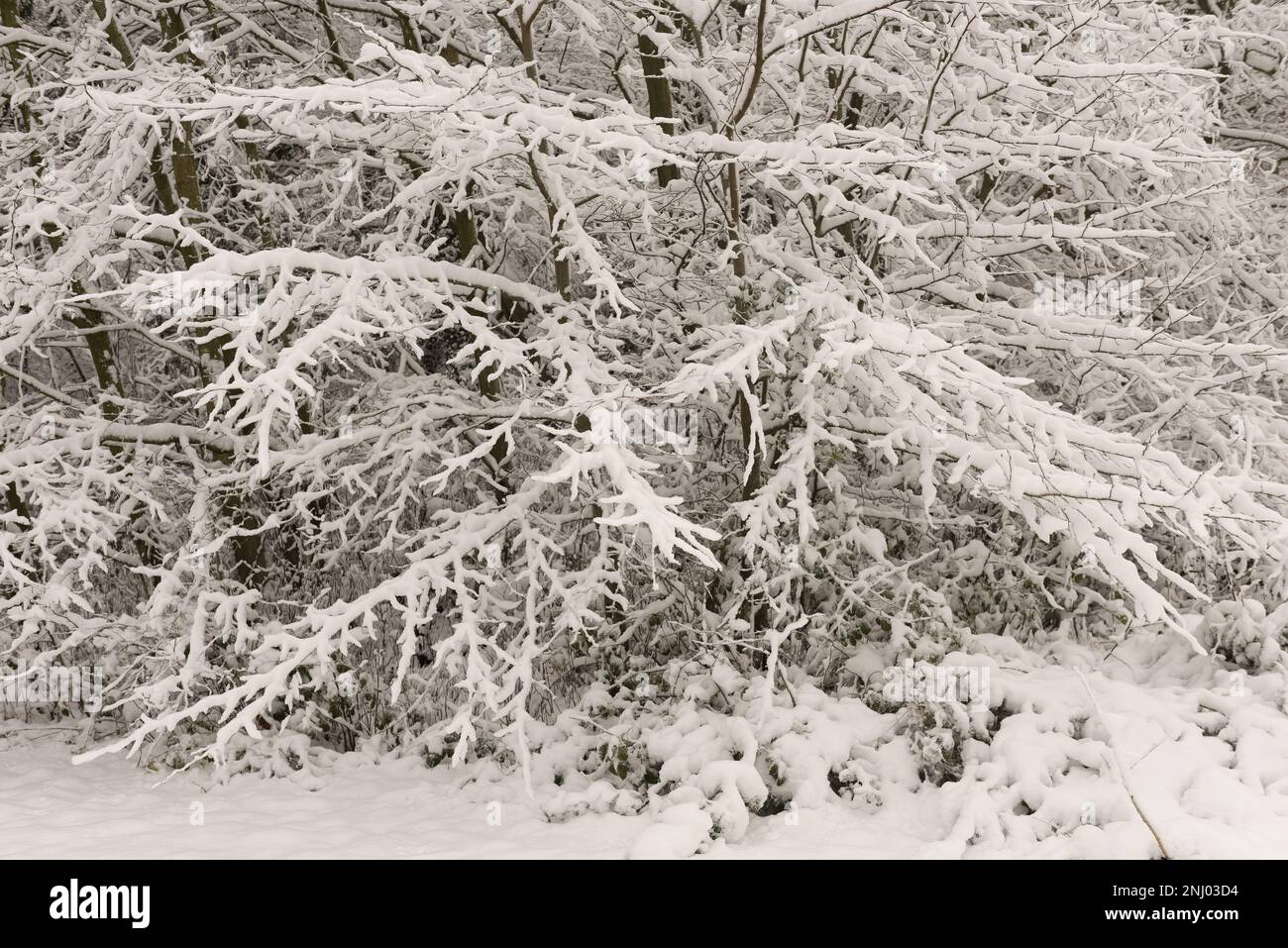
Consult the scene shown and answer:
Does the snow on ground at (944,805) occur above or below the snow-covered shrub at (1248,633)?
below

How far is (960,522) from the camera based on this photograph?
5098mm

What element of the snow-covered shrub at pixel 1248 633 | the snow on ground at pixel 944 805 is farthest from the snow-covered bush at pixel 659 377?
the snow on ground at pixel 944 805

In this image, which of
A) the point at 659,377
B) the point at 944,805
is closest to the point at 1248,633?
the point at 944,805

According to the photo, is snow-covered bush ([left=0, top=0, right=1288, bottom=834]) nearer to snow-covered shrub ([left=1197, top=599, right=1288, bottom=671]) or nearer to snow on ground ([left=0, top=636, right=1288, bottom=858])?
snow-covered shrub ([left=1197, top=599, right=1288, bottom=671])

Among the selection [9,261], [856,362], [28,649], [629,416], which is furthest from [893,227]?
[28,649]

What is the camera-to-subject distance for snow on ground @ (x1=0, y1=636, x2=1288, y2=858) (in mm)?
3756

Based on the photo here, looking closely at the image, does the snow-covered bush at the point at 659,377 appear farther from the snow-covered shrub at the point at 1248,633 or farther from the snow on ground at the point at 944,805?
the snow on ground at the point at 944,805

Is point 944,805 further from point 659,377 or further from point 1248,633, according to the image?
point 659,377

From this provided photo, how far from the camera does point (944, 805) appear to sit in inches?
157

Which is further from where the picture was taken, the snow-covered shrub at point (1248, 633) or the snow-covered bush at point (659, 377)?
the snow-covered shrub at point (1248, 633)

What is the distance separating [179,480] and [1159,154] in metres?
5.49

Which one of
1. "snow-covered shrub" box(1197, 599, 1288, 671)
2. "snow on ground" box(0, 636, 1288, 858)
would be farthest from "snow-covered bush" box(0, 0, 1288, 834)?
"snow on ground" box(0, 636, 1288, 858)

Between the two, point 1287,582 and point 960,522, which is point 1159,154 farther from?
Answer: point 1287,582

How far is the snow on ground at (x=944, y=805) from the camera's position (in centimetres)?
376
